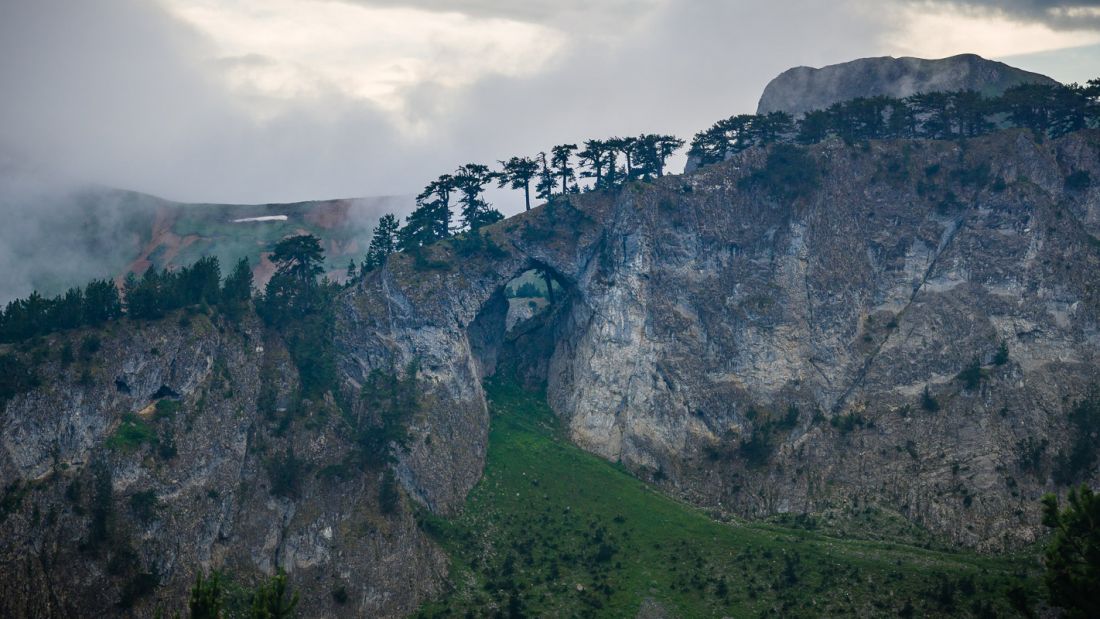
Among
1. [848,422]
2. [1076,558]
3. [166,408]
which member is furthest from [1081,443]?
[166,408]

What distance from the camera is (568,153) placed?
432ft

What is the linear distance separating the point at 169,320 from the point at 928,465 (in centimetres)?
9116

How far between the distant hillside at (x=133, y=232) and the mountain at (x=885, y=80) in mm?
79673

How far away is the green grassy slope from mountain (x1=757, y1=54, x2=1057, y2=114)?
89801 mm

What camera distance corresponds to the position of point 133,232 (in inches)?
5536

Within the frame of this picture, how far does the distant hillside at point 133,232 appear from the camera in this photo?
130125 millimetres

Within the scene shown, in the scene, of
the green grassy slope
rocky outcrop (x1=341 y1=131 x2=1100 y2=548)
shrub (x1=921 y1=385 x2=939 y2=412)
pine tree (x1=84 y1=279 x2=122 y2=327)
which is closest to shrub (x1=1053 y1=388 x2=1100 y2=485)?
rocky outcrop (x1=341 y1=131 x2=1100 y2=548)

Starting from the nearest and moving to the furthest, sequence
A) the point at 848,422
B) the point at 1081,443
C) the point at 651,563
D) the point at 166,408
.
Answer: the point at 651,563 → the point at 166,408 → the point at 1081,443 → the point at 848,422

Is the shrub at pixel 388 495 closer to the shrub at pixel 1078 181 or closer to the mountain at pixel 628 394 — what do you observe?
the mountain at pixel 628 394

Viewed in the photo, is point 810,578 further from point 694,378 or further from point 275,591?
point 275,591

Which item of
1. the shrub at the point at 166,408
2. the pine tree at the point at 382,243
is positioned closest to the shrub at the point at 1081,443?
the pine tree at the point at 382,243

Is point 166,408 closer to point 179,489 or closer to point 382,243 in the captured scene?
point 179,489

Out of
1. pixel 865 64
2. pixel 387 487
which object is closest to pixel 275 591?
pixel 387 487

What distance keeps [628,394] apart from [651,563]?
98.8 ft
